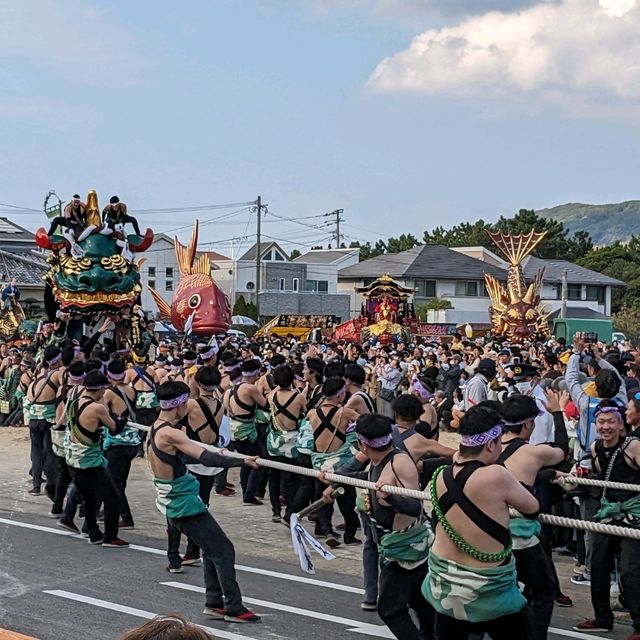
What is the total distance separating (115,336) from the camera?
24.9 metres

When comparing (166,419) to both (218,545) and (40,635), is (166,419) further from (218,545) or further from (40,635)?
(40,635)

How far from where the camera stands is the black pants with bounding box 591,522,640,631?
7.80 meters

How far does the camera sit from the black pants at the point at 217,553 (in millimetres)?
8453

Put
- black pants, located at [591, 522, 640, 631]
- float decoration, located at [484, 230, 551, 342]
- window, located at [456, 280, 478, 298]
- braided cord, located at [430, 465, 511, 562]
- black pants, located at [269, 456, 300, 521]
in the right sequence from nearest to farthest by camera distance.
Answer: braided cord, located at [430, 465, 511, 562] < black pants, located at [591, 522, 640, 631] < black pants, located at [269, 456, 300, 521] < float decoration, located at [484, 230, 551, 342] < window, located at [456, 280, 478, 298]

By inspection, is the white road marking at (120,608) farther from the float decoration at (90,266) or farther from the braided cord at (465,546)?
the float decoration at (90,266)

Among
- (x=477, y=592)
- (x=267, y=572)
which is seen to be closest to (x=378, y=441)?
(x=477, y=592)

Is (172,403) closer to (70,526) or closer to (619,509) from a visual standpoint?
(619,509)

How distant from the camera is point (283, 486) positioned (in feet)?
40.6

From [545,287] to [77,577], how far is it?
60.9 meters

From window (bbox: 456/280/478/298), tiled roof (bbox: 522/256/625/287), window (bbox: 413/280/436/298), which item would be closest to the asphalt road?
window (bbox: 413/280/436/298)

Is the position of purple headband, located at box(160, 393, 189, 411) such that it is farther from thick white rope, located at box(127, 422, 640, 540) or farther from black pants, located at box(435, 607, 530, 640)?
black pants, located at box(435, 607, 530, 640)

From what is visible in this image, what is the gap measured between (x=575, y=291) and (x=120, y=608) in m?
63.0

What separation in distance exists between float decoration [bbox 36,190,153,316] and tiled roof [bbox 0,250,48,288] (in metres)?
28.2

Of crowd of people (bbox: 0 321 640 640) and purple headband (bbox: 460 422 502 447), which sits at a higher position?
purple headband (bbox: 460 422 502 447)
